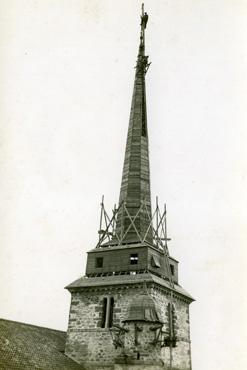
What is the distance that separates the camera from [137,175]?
30781 millimetres

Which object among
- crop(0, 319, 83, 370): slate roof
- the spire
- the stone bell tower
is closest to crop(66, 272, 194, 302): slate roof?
the stone bell tower

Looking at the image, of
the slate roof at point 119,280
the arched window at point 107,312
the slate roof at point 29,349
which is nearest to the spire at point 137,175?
the slate roof at point 119,280

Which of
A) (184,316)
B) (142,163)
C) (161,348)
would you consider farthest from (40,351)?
(142,163)

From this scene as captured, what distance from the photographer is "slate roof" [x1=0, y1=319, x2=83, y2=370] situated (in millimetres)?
19562

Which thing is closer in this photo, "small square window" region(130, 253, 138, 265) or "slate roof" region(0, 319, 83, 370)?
"slate roof" region(0, 319, 83, 370)

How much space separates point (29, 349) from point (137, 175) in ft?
47.5

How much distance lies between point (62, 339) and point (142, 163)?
1373cm

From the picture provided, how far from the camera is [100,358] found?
22.7m

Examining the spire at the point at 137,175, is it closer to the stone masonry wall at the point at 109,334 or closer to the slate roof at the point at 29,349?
the stone masonry wall at the point at 109,334

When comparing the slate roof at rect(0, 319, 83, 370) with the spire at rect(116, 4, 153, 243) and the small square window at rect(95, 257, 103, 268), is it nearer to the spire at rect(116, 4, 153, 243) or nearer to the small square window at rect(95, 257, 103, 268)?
the small square window at rect(95, 257, 103, 268)

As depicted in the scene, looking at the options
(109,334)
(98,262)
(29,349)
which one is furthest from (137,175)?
(29,349)

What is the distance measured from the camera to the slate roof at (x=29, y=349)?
19.6 meters

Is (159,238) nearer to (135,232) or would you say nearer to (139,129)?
(135,232)

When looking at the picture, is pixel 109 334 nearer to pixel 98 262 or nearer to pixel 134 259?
pixel 134 259
